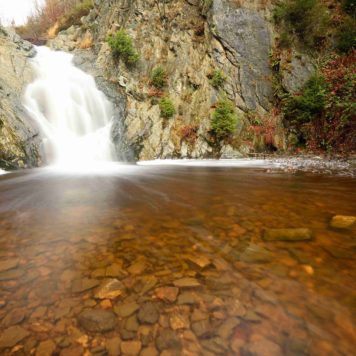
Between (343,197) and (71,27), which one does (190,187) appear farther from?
(71,27)

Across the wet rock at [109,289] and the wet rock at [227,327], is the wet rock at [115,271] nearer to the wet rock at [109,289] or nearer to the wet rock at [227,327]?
the wet rock at [109,289]

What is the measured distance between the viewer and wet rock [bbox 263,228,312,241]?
2.57m

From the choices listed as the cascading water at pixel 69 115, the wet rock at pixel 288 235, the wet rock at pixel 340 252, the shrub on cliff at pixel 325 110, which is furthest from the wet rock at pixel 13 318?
the shrub on cliff at pixel 325 110

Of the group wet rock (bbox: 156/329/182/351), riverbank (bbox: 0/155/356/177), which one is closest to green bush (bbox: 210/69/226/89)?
riverbank (bbox: 0/155/356/177)

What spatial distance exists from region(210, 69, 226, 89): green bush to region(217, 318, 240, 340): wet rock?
1459 centimetres

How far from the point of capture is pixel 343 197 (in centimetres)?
420

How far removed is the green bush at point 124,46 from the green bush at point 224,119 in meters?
6.99

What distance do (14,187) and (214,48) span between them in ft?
45.5

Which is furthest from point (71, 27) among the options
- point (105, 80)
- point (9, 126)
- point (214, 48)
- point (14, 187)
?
point (14, 187)

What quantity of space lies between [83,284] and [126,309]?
0.46m

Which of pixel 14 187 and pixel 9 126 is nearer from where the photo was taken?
pixel 14 187

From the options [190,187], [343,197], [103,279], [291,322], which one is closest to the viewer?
[291,322]

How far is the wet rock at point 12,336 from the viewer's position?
136 centimetres

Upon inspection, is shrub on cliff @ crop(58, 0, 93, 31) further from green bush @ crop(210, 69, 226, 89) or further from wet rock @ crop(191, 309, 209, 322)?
wet rock @ crop(191, 309, 209, 322)
